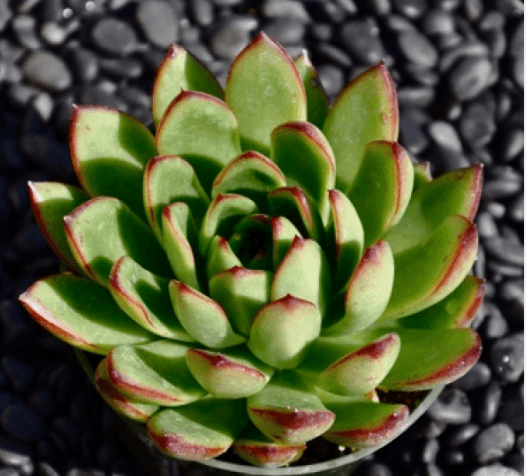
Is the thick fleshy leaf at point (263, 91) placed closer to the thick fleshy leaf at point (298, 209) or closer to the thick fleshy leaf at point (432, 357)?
the thick fleshy leaf at point (298, 209)

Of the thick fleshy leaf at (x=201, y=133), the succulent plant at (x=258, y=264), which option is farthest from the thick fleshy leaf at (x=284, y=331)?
the thick fleshy leaf at (x=201, y=133)

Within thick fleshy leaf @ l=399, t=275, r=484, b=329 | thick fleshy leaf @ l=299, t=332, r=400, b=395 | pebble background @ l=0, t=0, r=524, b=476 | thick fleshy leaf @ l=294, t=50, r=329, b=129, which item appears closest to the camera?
thick fleshy leaf @ l=299, t=332, r=400, b=395

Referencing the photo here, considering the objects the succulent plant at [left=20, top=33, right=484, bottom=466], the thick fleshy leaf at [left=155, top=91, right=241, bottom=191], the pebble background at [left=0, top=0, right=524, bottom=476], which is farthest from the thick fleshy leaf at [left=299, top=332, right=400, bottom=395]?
the pebble background at [left=0, top=0, right=524, bottom=476]

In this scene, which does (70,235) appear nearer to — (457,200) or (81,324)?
(81,324)

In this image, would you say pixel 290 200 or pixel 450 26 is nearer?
pixel 290 200

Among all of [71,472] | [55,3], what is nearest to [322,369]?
[71,472]

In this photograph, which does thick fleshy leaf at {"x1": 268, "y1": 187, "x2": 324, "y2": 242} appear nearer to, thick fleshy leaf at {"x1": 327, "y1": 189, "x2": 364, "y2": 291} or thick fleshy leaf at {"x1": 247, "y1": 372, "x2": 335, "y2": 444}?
thick fleshy leaf at {"x1": 327, "y1": 189, "x2": 364, "y2": 291}

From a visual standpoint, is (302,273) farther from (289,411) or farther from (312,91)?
(312,91)
